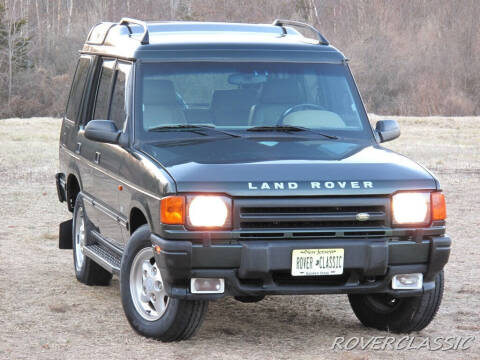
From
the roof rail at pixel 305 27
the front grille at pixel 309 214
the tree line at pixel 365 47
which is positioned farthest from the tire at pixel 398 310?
the tree line at pixel 365 47

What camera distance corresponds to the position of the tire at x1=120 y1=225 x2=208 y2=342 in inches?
261

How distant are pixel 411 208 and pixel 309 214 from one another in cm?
65

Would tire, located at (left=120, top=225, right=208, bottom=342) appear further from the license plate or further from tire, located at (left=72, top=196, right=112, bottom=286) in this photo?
tire, located at (left=72, top=196, right=112, bottom=286)

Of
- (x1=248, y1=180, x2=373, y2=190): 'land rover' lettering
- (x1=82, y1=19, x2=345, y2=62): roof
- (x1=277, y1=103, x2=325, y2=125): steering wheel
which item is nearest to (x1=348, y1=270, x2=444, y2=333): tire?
(x1=248, y1=180, x2=373, y2=190): 'land rover' lettering

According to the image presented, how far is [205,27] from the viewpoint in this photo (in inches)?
332

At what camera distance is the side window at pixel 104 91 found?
327 inches

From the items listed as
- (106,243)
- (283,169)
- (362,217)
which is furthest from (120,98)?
(362,217)

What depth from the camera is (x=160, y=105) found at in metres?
7.48

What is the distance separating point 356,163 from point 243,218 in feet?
2.75

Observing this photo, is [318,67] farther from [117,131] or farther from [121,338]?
[121,338]

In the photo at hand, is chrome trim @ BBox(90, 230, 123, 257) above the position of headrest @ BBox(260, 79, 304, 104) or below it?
below

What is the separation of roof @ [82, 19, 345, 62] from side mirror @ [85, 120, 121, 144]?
0.56 m

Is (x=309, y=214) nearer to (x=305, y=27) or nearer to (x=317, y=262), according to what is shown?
(x=317, y=262)

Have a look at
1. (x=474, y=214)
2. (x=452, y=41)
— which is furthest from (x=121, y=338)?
(x=452, y=41)
